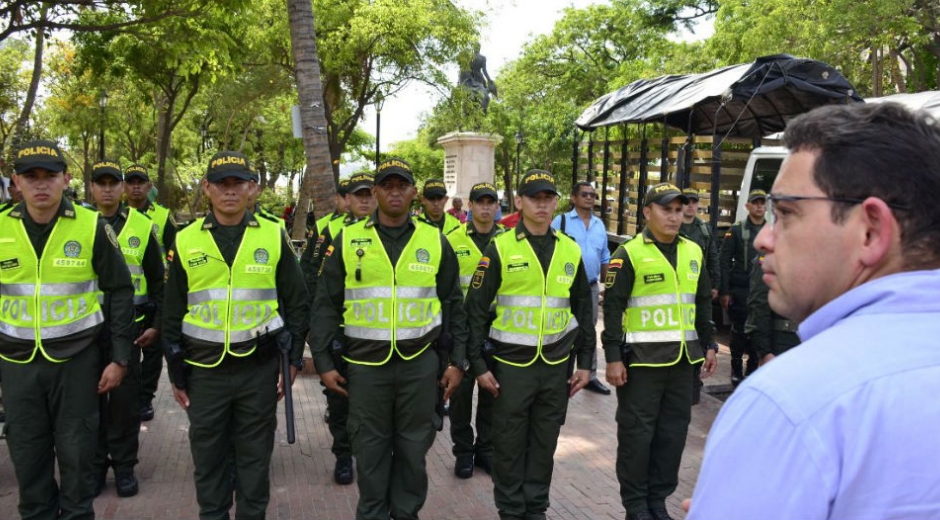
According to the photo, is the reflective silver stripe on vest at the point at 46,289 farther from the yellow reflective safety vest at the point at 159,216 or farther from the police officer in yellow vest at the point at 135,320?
the yellow reflective safety vest at the point at 159,216

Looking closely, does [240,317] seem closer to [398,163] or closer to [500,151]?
[398,163]

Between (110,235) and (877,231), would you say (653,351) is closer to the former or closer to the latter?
(110,235)

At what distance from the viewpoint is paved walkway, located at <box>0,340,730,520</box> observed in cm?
478

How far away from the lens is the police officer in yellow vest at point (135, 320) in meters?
4.98

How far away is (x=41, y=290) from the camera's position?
13.5 ft

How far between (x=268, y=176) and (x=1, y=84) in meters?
19.6

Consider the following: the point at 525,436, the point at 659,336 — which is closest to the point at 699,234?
the point at 659,336

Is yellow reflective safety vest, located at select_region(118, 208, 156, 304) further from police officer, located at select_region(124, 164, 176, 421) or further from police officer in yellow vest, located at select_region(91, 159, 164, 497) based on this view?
police officer, located at select_region(124, 164, 176, 421)

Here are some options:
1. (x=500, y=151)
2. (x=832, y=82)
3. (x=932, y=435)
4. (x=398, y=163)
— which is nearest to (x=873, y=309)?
(x=932, y=435)

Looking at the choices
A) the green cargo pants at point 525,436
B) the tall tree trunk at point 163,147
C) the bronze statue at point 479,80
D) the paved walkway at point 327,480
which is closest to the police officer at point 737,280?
the paved walkway at point 327,480

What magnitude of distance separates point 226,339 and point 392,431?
1065 millimetres

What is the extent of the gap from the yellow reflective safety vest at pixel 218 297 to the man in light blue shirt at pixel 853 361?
3435 mm

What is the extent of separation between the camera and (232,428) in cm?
428

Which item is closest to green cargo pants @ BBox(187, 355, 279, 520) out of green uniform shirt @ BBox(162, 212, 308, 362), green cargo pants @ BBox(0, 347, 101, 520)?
green uniform shirt @ BBox(162, 212, 308, 362)
